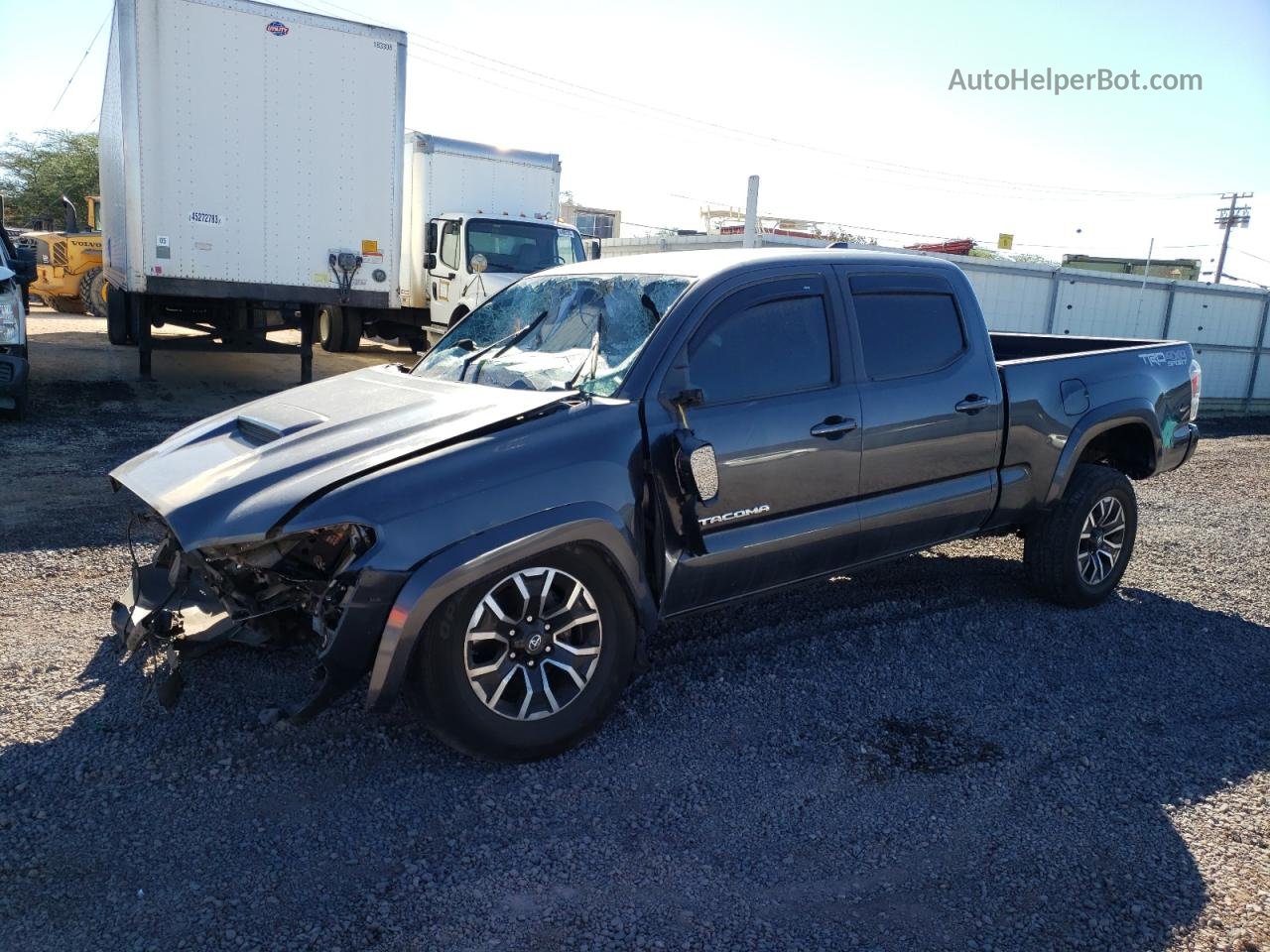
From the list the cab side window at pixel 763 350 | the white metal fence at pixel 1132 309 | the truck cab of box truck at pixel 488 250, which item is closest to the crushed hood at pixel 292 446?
the cab side window at pixel 763 350

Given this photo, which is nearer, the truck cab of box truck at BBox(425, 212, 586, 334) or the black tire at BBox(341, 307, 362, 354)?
the truck cab of box truck at BBox(425, 212, 586, 334)

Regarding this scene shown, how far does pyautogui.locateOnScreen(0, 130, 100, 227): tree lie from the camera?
4156 cm

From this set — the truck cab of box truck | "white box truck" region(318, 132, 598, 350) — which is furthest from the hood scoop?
the truck cab of box truck

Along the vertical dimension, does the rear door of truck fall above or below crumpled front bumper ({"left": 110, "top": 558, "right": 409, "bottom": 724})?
above

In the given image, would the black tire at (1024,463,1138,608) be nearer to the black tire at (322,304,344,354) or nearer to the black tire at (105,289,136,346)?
the black tire at (105,289,136,346)

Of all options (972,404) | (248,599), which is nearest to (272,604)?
(248,599)

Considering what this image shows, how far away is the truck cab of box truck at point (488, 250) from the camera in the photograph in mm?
13930

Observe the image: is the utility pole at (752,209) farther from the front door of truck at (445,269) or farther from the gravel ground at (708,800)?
the gravel ground at (708,800)

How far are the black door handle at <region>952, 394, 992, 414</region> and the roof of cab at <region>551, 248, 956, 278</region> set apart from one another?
75 cm

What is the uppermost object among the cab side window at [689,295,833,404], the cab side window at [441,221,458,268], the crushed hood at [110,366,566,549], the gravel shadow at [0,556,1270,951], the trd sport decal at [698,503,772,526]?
the cab side window at [441,221,458,268]

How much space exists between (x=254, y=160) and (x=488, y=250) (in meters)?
3.87

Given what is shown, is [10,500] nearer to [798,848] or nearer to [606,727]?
[606,727]

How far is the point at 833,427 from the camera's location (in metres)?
4.29

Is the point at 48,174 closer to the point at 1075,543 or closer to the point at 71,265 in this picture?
the point at 71,265
